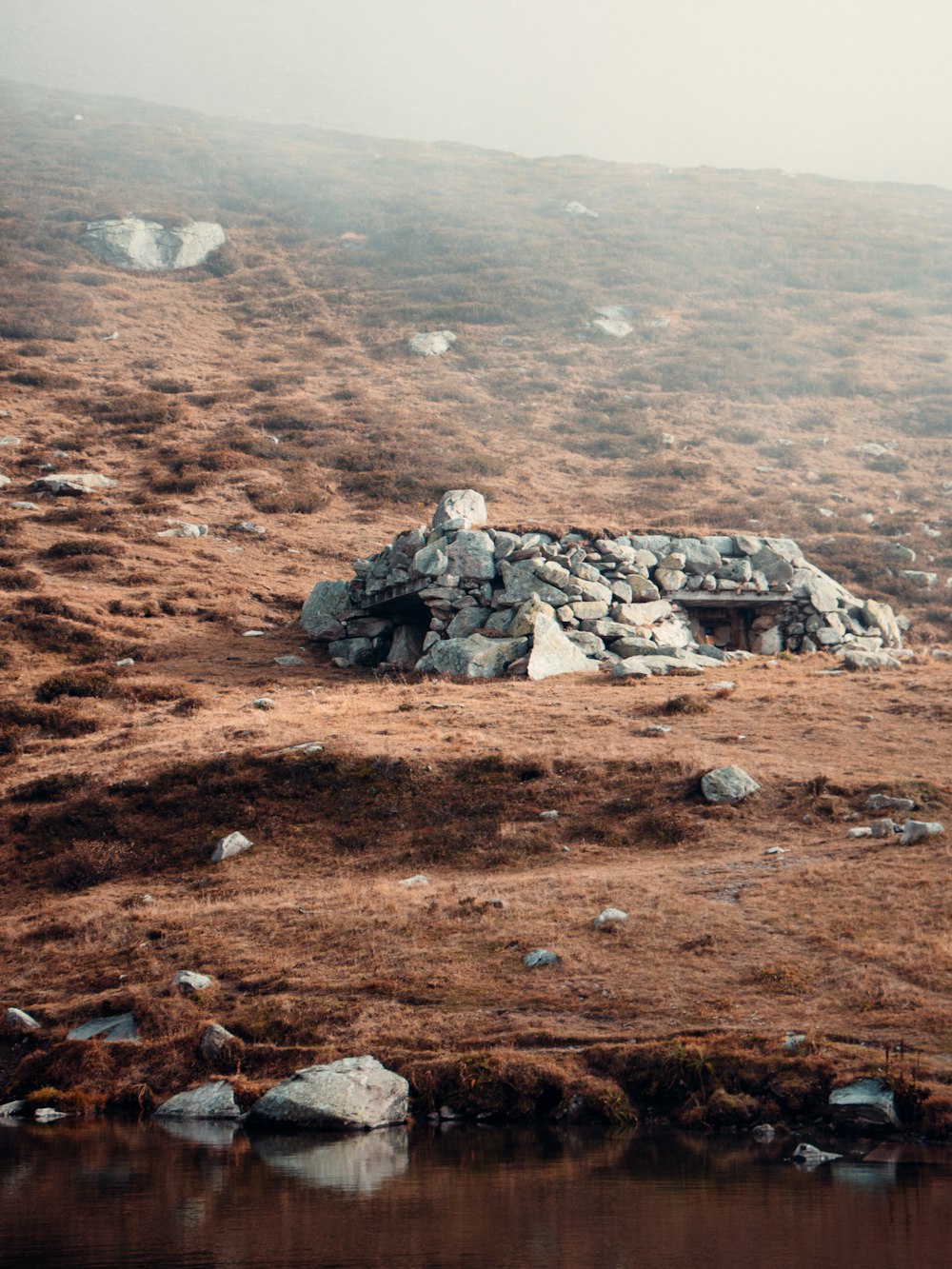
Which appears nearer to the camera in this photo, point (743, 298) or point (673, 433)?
point (673, 433)

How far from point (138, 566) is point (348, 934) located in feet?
81.9

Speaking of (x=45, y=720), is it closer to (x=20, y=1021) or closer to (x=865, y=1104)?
(x=20, y=1021)

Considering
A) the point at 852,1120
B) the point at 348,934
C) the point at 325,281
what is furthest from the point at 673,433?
the point at 852,1120

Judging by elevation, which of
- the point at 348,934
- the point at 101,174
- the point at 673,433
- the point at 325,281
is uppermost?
the point at 101,174

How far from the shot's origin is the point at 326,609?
35562 mm

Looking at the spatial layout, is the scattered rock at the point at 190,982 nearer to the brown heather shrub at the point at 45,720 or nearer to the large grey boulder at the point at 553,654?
the brown heather shrub at the point at 45,720

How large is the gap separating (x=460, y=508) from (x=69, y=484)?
17741 mm

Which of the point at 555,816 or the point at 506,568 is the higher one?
the point at 506,568

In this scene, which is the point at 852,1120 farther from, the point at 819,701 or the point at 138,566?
the point at 138,566

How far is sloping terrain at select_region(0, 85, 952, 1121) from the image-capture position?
15.4 m

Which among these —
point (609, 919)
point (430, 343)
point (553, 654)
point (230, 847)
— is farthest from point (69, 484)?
point (609, 919)

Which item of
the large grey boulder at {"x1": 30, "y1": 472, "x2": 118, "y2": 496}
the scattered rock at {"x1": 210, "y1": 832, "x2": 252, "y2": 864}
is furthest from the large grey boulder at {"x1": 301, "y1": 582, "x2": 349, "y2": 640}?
the scattered rock at {"x1": 210, "y1": 832, "x2": 252, "y2": 864}

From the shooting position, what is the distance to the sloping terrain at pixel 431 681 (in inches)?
605

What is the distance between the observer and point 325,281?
253 feet
